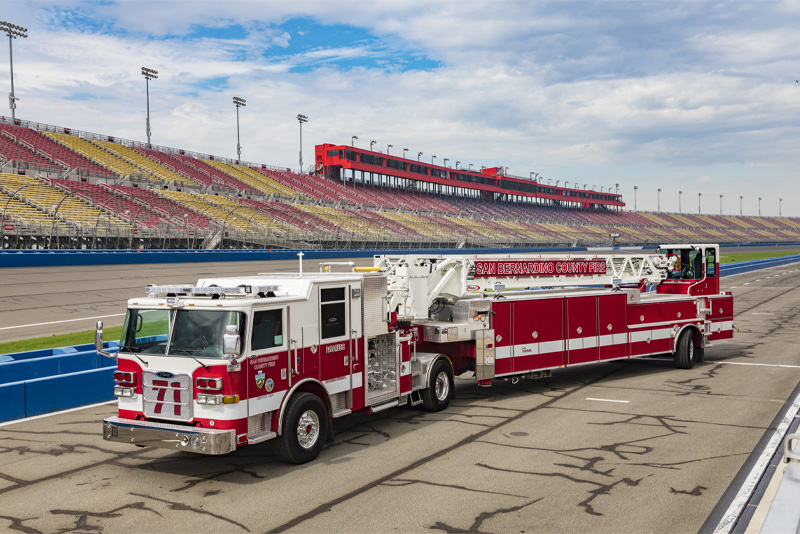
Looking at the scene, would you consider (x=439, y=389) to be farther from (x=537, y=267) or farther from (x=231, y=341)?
(x=231, y=341)

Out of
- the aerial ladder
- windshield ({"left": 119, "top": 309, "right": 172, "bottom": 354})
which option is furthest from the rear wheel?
windshield ({"left": 119, "top": 309, "right": 172, "bottom": 354})

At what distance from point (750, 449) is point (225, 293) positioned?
24.4 ft

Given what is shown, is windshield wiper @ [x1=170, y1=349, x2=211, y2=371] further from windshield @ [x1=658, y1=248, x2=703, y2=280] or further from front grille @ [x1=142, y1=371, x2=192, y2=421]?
windshield @ [x1=658, y1=248, x2=703, y2=280]

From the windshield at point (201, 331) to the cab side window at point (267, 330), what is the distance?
21 centimetres

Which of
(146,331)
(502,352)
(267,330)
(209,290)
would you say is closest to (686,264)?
(502,352)

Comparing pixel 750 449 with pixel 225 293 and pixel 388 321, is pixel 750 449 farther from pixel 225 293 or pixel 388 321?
pixel 225 293

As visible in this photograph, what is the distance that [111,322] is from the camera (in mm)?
22891

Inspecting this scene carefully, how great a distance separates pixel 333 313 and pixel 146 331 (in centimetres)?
251

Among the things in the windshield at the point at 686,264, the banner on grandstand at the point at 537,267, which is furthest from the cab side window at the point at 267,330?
the windshield at the point at 686,264

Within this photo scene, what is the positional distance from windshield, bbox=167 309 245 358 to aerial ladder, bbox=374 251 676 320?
3.29 metres

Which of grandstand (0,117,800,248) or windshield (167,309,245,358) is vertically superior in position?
grandstand (0,117,800,248)

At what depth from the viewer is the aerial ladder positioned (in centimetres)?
1223

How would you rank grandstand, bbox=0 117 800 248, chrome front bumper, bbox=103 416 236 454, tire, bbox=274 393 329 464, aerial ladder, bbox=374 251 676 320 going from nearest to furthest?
chrome front bumper, bbox=103 416 236 454, tire, bbox=274 393 329 464, aerial ladder, bbox=374 251 676 320, grandstand, bbox=0 117 800 248

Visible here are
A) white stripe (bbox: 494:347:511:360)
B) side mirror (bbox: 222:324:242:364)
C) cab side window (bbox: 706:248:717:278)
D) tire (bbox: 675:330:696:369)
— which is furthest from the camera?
cab side window (bbox: 706:248:717:278)
